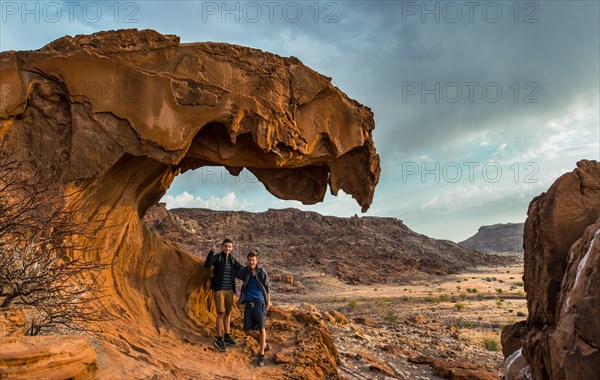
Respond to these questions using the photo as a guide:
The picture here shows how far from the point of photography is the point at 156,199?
29.5 ft

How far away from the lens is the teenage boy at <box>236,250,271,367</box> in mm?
6769

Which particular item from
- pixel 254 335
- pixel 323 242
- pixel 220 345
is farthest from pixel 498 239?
pixel 220 345

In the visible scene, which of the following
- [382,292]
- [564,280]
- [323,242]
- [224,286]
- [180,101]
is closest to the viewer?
[564,280]

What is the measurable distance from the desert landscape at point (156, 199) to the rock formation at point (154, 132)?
3cm

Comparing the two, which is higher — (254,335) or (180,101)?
(180,101)

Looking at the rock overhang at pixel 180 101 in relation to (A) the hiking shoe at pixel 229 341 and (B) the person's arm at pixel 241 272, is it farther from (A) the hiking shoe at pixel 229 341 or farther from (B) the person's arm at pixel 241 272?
(A) the hiking shoe at pixel 229 341

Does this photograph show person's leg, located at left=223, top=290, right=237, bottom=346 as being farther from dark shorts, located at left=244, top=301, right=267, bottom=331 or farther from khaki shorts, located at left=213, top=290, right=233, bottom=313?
dark shorts, located at left=244, top=301, right=267, bottom=331

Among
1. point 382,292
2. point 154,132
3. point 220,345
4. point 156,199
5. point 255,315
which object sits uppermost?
point 154,132

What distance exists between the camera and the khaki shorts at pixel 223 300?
275 inches

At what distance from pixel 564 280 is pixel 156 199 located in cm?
753

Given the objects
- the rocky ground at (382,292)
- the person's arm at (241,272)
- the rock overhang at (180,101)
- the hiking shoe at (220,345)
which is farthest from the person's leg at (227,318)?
the rock overhang at (180,101)

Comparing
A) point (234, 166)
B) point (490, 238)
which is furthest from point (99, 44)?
point (490, 238)

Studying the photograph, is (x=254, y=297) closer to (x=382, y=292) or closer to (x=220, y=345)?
(x=220, y=345)

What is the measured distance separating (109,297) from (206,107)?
334cm
